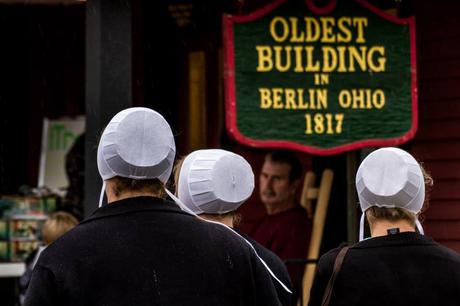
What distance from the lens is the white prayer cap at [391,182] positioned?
3639 mm

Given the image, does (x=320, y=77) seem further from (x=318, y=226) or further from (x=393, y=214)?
(x=393, y=214)

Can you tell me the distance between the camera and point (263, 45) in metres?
6.16

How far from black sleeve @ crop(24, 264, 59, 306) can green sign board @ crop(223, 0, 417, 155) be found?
3366mm

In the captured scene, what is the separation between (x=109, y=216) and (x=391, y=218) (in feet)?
3.98

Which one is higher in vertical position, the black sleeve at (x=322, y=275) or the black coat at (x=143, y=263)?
the black coat at (x=143, y=263)

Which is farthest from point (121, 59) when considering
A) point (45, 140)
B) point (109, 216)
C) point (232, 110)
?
point (45, 140)

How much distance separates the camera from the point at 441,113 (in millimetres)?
7465

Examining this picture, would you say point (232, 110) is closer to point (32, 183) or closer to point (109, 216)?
point (109, 216)

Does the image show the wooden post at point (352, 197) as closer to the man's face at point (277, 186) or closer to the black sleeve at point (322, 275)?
the man's face at point (277, 186)

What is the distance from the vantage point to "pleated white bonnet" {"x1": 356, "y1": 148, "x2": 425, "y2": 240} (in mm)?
3639

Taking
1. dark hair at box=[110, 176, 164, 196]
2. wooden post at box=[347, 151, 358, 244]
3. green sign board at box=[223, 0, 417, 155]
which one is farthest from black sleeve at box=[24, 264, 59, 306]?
wooden post at box=[347, 151, 358, 244]

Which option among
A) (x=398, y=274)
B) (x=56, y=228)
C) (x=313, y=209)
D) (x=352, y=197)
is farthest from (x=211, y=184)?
(x=313, y=209)

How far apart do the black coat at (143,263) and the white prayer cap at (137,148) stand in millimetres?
89

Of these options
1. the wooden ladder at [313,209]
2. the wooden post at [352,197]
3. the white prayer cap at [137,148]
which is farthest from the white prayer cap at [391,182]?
the wooden ladder at [313,209]
